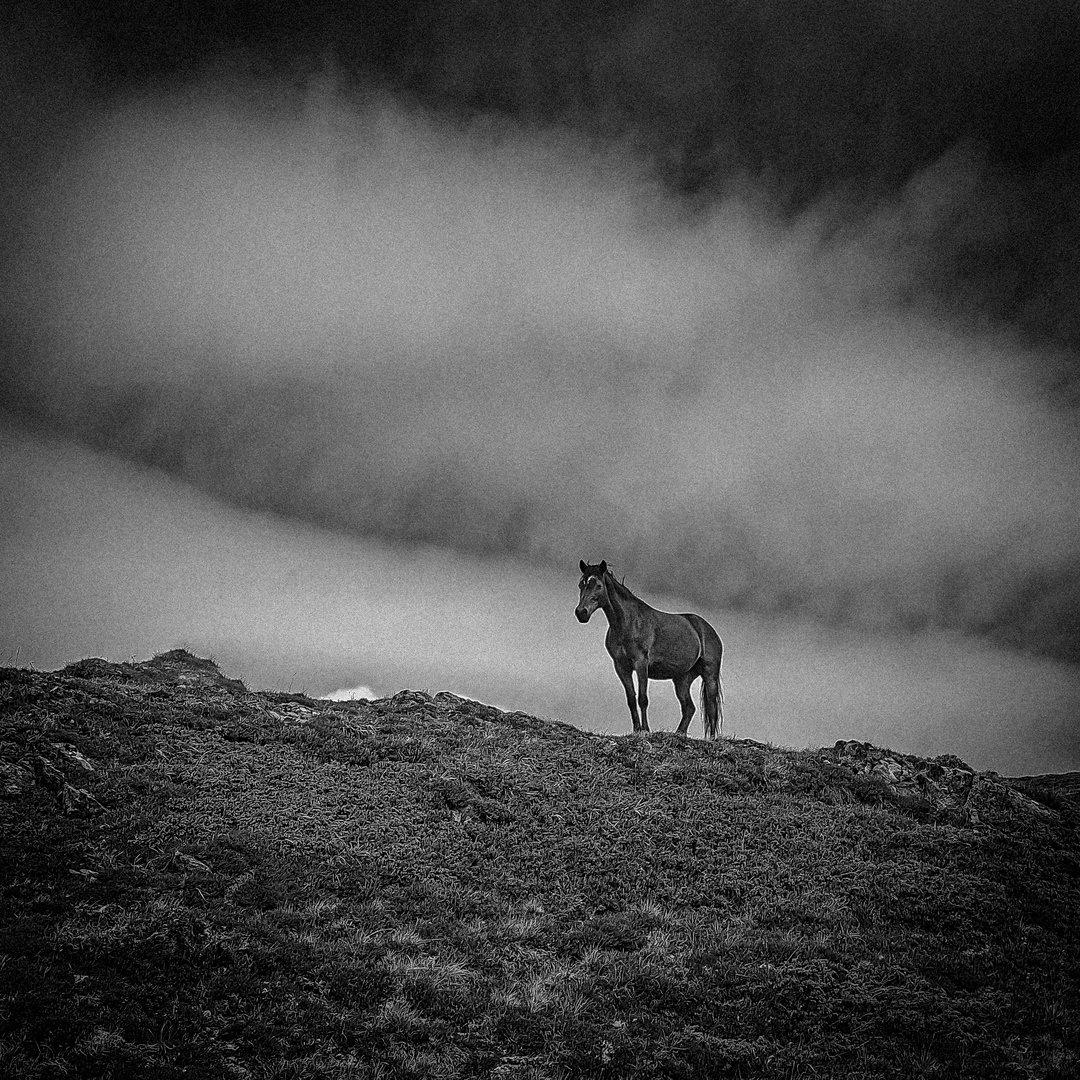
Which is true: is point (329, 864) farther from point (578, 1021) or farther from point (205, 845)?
point (578, 1021)

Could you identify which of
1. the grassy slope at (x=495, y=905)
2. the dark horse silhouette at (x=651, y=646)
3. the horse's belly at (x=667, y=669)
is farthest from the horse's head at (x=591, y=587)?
the grassy slope at (x=495, y=905)

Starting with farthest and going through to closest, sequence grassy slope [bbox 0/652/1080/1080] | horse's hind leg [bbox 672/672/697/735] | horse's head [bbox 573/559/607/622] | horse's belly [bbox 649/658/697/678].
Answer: horse's hind leg [bbox 672/672/697/735] → horse's belly [bbox 649/658/697/678] → horse's head [bbox 573/559/607/622] → grassy slope [bbox 0/652/1080/1080]

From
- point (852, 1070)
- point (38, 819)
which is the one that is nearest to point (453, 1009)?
point (852, 1070)

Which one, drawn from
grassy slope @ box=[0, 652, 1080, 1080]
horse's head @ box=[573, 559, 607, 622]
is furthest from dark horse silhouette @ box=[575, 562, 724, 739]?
grassy slope @ box=[0, 652, 1080, 1080]

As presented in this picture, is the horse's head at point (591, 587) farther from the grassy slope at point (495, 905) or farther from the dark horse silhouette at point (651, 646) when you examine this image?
the grassy slope at point (495, 905)

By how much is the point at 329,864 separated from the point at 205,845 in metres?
1.97

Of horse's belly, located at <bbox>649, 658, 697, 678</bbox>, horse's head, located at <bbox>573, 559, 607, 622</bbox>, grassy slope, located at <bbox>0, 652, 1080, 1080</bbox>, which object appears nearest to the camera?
grassy slope, located at <bbox>0, 652, 1080, 1080</bbox>

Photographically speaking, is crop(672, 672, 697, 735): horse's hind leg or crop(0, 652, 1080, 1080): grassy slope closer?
crop(0, 652, 1080, 1080): grassy slope

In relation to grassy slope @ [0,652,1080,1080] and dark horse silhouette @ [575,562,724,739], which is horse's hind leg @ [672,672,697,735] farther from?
grassy slope @ [0,652,1080,1080]

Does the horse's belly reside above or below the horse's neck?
below

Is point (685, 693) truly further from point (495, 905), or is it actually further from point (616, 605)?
point (495, 905)

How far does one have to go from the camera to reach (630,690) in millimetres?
23266

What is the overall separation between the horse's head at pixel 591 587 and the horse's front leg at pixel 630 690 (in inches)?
91.0

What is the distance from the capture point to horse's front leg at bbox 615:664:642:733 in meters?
23.1
